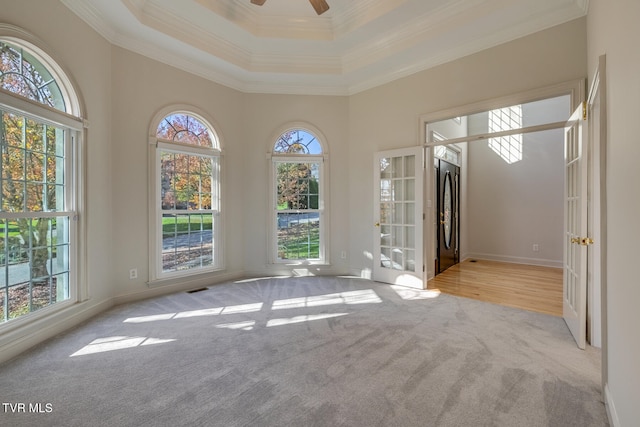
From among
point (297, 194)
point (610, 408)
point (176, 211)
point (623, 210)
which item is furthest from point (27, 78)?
point (610, 408)

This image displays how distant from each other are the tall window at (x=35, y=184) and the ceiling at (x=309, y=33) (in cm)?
89

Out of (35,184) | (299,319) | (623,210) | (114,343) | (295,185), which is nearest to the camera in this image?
(623,210)

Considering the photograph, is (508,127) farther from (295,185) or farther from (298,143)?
(295,185)

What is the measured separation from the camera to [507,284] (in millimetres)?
4406

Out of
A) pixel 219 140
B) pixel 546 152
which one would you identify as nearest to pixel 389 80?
pixel 219 140

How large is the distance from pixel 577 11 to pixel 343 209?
359 cm

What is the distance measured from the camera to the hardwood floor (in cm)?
356

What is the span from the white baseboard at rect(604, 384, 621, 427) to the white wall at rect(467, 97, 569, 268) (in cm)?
483

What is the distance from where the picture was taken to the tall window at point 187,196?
387 centimetres

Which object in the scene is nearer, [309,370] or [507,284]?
[309,370]

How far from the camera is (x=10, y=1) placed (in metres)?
2.26

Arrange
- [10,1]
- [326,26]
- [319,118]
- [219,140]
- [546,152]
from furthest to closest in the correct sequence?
[546,152] → [319,118] → [219,140] → [326,26] → [10,1]

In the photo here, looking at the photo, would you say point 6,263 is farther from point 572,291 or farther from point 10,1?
point 572,291

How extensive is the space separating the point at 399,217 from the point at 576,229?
6.90 feet
